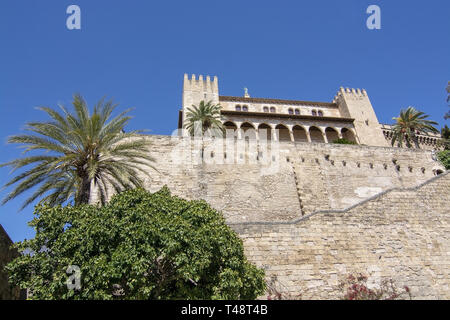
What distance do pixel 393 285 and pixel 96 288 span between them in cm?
991

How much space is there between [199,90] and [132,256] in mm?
34897

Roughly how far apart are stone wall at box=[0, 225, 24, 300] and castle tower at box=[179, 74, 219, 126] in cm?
3049

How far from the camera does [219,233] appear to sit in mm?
9086

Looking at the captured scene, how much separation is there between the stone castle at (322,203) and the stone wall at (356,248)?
38 mm

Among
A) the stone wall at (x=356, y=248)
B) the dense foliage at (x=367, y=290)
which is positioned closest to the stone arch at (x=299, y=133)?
the stone wall at (x=356, y=248)

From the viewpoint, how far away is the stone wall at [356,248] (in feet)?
36.9

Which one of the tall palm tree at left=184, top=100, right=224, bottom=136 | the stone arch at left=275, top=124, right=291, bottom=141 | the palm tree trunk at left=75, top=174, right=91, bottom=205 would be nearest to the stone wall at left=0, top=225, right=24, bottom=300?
the palm tree trunk at left=75, top=174, right=91, bottom=205

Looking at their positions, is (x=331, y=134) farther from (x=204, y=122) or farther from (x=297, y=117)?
(x=204, y=122)

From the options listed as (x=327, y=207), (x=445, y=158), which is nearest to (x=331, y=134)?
(x=445, y=158)

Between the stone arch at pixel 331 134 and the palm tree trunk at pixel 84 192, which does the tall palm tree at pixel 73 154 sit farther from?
the stone arch at pixel 331 134

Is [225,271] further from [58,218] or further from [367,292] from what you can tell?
[367,292]

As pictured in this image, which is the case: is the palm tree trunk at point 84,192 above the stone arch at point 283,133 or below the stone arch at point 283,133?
below
